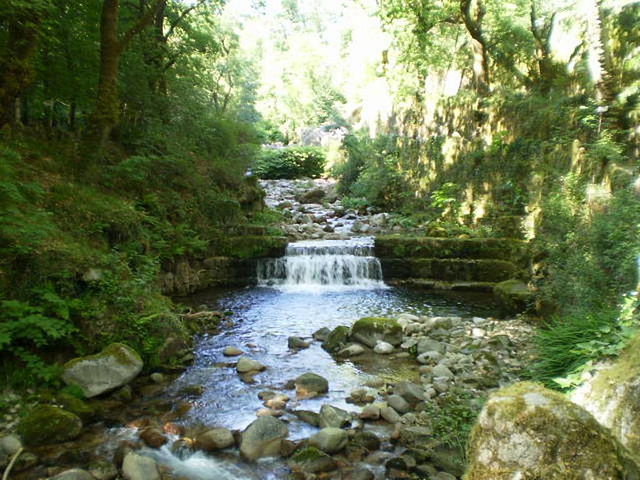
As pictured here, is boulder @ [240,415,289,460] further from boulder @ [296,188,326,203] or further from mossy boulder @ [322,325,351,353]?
boulder @ [296,188,326,203]

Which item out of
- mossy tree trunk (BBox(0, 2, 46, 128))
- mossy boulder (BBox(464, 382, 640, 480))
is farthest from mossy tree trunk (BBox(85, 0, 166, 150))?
mossy boulder (BBox(464, 382, 640, 480))

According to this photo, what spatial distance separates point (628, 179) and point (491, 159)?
234 inches

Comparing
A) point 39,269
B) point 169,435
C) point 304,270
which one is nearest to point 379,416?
point 169,435

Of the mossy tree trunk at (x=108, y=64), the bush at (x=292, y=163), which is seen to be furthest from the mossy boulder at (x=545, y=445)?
the bush at (x=292, y=163)

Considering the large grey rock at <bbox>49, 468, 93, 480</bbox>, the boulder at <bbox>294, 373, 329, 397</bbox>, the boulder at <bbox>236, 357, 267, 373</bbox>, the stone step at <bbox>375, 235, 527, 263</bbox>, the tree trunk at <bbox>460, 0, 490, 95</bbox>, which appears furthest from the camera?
the tree trunk at <bbox>460, 0, 490, 95</bbox>

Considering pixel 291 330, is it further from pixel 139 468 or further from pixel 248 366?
pixel 139 468

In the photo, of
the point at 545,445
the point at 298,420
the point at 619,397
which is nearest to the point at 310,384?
the point at 298,420

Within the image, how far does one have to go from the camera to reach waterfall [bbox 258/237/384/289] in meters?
10.4

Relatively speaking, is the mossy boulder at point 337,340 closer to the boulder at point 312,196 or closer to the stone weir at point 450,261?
the stone weir at point 450,261

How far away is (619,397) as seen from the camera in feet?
8.30

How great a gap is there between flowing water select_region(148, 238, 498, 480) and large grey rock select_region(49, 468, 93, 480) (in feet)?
1.85

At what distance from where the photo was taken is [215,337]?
21.4ft

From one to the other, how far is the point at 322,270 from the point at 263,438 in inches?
271

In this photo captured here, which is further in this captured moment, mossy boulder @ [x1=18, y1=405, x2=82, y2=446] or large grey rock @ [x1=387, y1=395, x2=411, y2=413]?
large grey rock @ [x1=387, y1=395, x2=411, y2=413]
